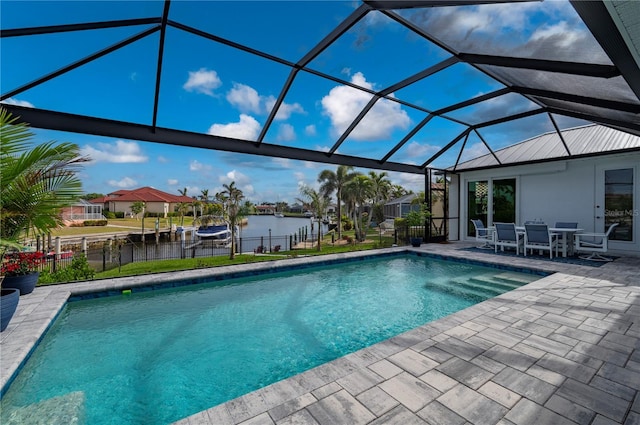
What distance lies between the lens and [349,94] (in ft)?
20.3

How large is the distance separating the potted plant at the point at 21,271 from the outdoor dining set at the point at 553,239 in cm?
1139

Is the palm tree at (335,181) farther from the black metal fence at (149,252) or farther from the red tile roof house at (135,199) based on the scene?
the red tile roof house at (135,199)

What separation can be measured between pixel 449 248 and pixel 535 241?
2477 mm

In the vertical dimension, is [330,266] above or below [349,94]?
below

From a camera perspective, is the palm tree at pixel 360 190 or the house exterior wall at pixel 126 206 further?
the house exterior wall at pixel 126 206

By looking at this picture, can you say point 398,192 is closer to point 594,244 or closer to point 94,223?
point 594,244

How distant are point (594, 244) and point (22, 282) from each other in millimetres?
12798

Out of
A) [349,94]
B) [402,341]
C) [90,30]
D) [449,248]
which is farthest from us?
[449,248]

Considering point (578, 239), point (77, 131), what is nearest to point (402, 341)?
point (77, 131)

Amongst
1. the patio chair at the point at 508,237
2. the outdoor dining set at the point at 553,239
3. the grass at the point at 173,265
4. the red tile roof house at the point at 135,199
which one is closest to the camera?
the grass at the point at 173,265

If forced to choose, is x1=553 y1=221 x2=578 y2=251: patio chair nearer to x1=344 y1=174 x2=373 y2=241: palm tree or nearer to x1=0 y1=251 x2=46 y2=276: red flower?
x1=0 y1=251 x2=46 y2=276: red flower

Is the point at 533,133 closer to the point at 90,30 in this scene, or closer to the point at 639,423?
the point at 639,423

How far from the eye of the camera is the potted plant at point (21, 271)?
4695 millimetres

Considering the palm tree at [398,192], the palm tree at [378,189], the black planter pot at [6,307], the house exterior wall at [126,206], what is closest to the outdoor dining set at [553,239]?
the black planter pot at [6,307]
